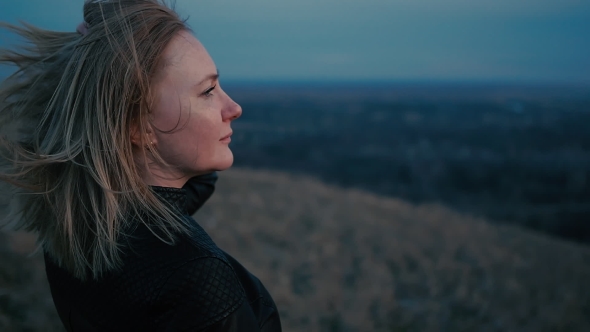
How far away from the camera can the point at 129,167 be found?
134 cm

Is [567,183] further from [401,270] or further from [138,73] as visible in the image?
[138,73]

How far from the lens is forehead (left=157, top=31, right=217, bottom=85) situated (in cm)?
137

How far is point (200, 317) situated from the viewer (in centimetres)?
110

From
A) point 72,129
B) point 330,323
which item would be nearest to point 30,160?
point 72,129

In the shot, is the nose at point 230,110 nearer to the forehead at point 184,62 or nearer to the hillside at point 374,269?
the forehead at point 184,62

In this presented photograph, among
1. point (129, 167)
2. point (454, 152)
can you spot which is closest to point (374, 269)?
point (129, 167)

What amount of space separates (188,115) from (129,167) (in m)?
0.21

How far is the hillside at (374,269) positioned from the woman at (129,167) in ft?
8.15

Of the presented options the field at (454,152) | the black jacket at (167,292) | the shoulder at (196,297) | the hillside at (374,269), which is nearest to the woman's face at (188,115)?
the black jacket at (167,292)

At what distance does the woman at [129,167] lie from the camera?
1170 millimetres

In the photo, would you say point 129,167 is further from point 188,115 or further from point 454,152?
point 454,152

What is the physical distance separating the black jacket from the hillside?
2605 millimetres

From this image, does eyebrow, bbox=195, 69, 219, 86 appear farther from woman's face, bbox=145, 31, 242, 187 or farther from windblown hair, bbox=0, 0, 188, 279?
windblown hair, bbox=0, 0, 188, 279

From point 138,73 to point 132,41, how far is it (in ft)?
0.28
